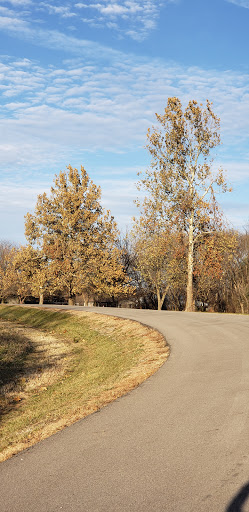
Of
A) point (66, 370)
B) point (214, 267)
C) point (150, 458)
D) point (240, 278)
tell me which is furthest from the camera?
point (240, 278)

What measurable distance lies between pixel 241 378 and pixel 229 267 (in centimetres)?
3304

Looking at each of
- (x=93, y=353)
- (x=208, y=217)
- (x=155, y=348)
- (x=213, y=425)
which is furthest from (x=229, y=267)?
(x=213, y=425)

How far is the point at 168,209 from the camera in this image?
31719mm

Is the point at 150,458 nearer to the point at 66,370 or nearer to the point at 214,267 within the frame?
the point at 66,370

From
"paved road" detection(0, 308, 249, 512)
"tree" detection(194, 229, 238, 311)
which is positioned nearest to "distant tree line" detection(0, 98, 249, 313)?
"tree" detection(194, 229, 238, 311)

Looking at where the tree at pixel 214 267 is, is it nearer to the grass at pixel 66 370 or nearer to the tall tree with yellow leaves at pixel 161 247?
the tall tree with yellow leaves at pixel 161 247

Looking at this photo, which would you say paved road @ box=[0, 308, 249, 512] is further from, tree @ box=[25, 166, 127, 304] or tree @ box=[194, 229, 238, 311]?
tree @ box=[25, 166, 127, 304]

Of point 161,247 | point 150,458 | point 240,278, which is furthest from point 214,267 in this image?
point 150,458

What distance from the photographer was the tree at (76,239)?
4344cm

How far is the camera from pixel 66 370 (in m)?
14.3

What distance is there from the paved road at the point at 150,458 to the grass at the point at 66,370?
744 millimetres

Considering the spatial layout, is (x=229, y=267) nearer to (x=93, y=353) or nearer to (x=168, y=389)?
(x=93, y=353)

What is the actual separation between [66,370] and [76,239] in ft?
99.8

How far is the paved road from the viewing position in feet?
13.2
